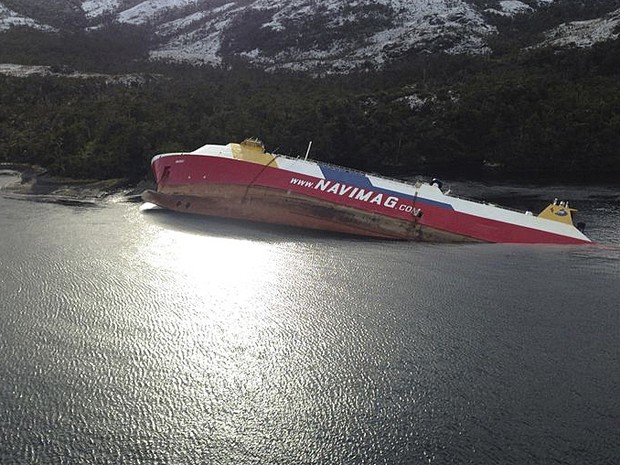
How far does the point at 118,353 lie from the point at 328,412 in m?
7.19

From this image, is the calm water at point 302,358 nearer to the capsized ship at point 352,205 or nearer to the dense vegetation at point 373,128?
the capsized ship at point 352,205

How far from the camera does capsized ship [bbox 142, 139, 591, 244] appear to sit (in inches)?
1309

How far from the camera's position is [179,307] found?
61.2 ft

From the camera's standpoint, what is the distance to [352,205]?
34.4m

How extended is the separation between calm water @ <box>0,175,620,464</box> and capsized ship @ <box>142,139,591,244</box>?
257 inches

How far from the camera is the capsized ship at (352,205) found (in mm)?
Result: 33250

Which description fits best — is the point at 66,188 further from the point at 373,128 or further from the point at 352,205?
the point at 373,128

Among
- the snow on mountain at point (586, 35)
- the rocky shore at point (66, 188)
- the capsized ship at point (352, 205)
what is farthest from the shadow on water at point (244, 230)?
the snow on mountain at point (586, 35)

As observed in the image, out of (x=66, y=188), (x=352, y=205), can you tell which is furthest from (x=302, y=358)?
(x=66, y=188)

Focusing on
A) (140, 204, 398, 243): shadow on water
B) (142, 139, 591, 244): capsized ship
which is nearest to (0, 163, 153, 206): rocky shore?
(140, 204, 398, 243): shadow on water

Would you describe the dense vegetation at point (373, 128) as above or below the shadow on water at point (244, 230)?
above

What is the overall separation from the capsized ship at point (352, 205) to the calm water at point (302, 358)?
653 centimetres

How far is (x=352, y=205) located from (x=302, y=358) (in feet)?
67.8

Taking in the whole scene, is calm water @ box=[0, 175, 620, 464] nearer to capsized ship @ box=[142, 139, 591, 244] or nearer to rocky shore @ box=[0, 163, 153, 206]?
capsized ship @ box=[142, 139, 591, 244]
